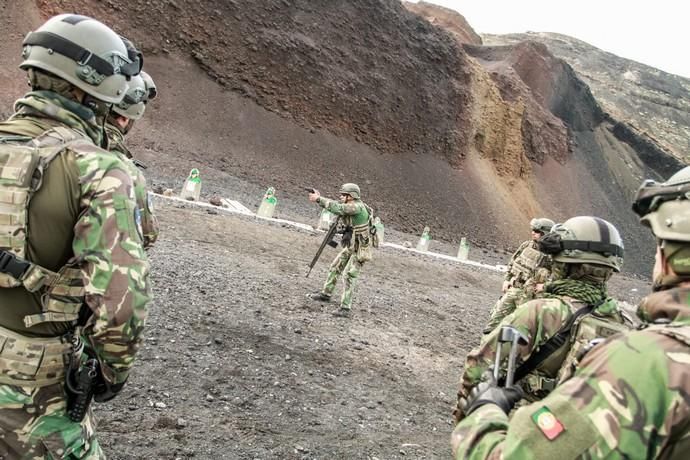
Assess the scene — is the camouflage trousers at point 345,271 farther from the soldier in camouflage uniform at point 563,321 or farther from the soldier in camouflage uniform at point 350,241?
the soldier in camouflage uniform at point 563,321

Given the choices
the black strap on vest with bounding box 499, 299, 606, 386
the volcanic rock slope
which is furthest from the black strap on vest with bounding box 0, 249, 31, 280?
the volcanic rock slope

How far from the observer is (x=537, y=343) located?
2.81 metres

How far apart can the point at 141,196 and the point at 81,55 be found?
0.69 m

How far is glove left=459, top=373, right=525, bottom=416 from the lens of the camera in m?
1.65

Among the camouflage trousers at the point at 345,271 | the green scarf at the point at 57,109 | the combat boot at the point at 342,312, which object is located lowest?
the combat boot at the point at 342,312

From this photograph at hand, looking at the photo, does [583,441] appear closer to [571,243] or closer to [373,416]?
[571,243]

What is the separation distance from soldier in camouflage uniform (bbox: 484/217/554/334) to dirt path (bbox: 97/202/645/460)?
1179 millimetres

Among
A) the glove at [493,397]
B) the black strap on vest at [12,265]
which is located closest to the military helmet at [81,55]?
the black strap on vest at [12,265]

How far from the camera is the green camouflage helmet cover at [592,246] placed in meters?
3.14

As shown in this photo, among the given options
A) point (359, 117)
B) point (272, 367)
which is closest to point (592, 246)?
point (272, 367)

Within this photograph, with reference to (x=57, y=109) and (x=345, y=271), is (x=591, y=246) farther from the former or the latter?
(x=345, y=271)

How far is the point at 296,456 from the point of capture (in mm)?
4168

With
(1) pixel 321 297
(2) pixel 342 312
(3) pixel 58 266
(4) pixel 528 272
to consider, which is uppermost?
(3) pixel 58 266

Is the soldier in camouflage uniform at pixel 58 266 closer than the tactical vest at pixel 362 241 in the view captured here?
Yes
